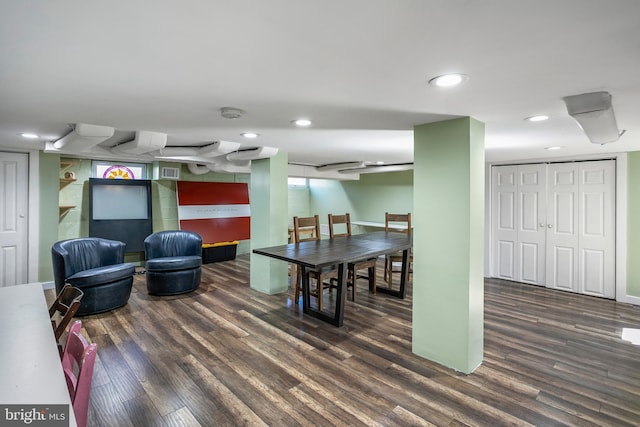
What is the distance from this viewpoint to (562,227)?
15.2ft

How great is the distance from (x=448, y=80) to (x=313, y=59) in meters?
0.72

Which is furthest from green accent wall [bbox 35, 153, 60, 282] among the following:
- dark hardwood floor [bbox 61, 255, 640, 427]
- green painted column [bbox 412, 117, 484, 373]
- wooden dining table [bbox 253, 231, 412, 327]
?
green painted column [bbox 412, 117, 484, 373]

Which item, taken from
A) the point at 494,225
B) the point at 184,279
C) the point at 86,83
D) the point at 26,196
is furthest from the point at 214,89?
the point at 494,225

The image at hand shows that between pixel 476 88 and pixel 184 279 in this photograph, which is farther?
pixel 184 279

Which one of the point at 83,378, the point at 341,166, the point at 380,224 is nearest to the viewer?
the point at 83,378

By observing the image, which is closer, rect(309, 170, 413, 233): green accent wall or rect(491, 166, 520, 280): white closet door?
rect(491, 166, 520, 280): white closet door

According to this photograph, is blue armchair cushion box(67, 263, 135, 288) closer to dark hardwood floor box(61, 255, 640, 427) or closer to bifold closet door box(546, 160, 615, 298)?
dark hardwood floor box(61, 255, 640, 427)

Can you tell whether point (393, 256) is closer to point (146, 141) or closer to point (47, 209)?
point (146, 141)

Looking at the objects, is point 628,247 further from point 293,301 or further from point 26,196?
point 26,196

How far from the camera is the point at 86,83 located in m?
1.69

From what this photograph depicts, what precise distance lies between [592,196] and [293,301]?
435 centimetres

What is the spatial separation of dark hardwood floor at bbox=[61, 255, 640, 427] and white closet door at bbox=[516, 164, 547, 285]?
107 centimetres

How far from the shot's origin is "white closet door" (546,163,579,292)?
4535 mm

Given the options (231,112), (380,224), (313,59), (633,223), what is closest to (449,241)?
(313,59)
